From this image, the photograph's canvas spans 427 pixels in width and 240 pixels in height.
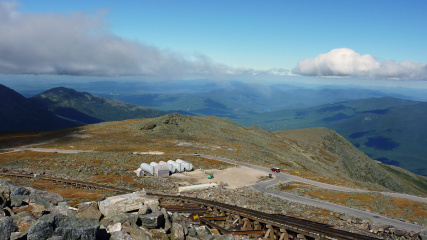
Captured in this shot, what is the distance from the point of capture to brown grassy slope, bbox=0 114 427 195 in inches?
2606

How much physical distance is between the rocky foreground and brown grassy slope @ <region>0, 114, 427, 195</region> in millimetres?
33975

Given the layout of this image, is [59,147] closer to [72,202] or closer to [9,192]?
[72,202]

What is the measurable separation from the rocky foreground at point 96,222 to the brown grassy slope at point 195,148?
3398cm

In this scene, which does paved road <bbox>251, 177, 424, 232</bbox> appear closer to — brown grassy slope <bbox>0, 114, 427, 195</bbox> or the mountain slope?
brown grassy slope <bbox>0, 114, 427, 195</bbox>

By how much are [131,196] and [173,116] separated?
114m

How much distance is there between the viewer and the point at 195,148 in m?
90.4

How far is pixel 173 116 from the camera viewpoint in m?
135

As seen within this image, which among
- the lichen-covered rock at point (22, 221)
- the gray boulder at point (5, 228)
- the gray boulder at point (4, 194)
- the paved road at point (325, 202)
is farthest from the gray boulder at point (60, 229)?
the paved road at point (325, 202)

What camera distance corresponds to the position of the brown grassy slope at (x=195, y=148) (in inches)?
2606

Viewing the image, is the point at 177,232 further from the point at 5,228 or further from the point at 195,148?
the point at 195,148

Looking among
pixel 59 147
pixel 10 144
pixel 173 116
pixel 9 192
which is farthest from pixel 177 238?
pixel 173 116

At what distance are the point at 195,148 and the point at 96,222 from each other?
249ft

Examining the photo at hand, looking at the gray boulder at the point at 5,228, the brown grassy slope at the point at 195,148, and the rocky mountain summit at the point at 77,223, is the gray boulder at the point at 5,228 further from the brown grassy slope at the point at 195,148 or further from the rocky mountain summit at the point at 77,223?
the brown grassy slope at the point at 195,148

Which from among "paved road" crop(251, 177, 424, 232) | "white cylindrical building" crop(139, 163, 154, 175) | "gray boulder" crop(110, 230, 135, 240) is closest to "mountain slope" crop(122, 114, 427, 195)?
"paved road" crop(251, 177, 424, 232)
